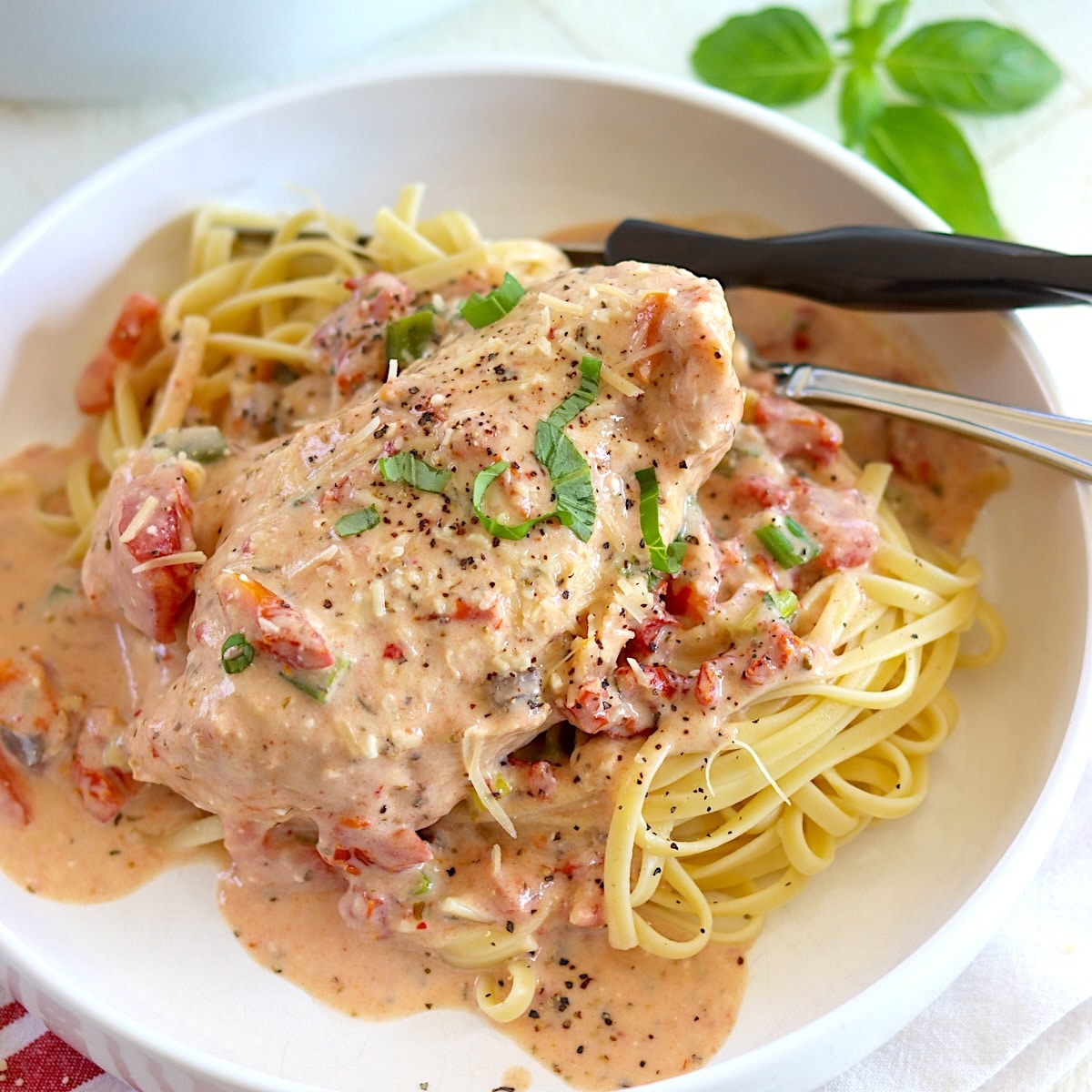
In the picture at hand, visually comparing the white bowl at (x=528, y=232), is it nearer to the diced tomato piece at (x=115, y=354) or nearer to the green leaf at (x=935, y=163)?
the diced tomato piece at (x=115, y=354)

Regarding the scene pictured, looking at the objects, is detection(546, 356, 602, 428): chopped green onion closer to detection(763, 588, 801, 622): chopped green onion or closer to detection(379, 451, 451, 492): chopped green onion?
detection(379, 451, 451, 492): chopped green onion

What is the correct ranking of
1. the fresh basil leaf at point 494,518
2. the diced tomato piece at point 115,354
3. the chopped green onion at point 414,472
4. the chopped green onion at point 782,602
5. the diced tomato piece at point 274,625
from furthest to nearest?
the diced tomato piece at point 115,354 → the chopped green onion at point 782,602 → the chopped green onion at point 414,472 → the fresh basil leaf at point 494,518 → the diced tomato piece at point 274,625

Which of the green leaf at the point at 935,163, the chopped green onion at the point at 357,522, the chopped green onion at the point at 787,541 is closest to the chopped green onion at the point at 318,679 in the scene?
the chopped green onion at the point at 357,522

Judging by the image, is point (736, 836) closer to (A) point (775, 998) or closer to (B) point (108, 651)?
(A) point (775, 998)

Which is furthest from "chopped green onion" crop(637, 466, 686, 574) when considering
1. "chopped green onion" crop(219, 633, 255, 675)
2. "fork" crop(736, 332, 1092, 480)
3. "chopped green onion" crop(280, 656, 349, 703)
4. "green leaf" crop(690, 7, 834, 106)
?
"green leaf" crop(690, 7, 834, 106)

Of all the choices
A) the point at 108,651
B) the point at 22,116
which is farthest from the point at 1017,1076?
the point at 22,116

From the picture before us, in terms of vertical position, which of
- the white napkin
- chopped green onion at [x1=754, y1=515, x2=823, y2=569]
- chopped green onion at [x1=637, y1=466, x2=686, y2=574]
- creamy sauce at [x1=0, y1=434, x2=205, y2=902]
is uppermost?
chopped green onion at [x1=637, y1=466, x2=686, y2=574]
